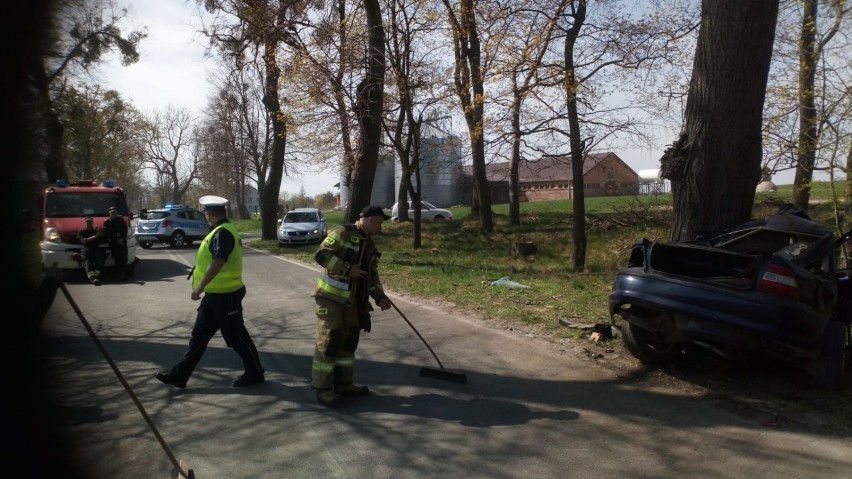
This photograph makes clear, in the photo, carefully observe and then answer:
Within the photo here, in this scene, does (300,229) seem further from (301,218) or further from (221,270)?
(221,270)

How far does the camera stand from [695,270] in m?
5.87

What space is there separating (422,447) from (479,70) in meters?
13.0

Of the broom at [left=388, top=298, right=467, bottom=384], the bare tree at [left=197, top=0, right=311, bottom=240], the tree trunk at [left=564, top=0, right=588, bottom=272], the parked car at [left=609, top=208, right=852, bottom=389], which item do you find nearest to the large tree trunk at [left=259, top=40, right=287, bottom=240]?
the bare tree at [left=197, top=0, right=311, bottom=240]

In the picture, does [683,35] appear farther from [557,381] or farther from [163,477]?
[163,477]

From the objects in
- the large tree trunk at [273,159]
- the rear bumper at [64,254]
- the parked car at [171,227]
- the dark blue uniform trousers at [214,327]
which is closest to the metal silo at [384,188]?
the large tree trunk at [273,159]

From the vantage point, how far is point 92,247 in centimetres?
1332

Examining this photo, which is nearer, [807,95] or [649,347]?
[649,347]

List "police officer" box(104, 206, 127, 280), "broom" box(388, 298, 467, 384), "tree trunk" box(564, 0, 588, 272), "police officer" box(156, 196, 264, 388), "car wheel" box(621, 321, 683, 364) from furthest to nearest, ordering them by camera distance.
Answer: "police officer" box(104, 206, 127, 280) → "tree trunk" box(564, 0, 588, 272) → "car wheel" box(621, 321, 683, 364) → "broom" box(388, 298, 467, 384) → "police officer" box(156, 196, 264, 388)

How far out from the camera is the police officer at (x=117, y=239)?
13.5 metres

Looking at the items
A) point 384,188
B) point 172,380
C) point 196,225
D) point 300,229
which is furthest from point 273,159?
point 384,188

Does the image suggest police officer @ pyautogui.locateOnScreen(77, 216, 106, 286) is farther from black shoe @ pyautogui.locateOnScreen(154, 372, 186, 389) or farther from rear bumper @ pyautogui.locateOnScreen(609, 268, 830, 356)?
rear bumper @ pyautogui.locateOnScreen(609, 268, 830, 356)

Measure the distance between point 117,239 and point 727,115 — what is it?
40.6ft

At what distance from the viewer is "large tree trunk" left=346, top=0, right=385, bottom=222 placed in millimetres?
16438

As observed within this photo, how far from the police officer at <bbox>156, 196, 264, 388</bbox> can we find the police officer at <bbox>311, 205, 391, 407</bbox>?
81 cm
